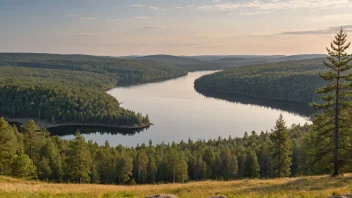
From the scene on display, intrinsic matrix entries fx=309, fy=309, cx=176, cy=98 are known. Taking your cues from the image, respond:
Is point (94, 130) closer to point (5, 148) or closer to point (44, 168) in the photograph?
point (44, 168)

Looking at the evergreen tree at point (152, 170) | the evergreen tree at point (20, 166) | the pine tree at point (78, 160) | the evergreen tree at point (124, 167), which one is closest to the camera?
the evergreen tree at point (20, 166)

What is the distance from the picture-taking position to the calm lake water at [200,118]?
117 meters

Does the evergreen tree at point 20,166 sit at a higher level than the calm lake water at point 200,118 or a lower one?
higher

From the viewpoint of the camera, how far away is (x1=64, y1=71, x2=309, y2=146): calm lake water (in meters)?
117

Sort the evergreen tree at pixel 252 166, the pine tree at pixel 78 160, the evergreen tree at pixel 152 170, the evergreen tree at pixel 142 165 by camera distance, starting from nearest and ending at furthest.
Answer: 1. the pine tree at pixel 78 160
2. the evergreen tree at pixel 252 166
3. the evergreen tree at pixel 152 170
4. the evergreen tree at pixel 142 165

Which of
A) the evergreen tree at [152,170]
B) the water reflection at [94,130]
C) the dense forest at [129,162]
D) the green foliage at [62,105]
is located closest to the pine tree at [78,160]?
the dense forest at [129,162]

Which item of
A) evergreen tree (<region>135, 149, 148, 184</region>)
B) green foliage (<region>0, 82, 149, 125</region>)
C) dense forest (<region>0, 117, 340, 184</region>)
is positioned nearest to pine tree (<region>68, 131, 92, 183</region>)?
dense forest (<region>0, 117, 340, 184</region>)

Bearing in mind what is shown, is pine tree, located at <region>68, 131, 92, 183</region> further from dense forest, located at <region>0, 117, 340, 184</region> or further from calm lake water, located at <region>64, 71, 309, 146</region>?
calm lake water, located at <region>64, 71, 309, 146</region>

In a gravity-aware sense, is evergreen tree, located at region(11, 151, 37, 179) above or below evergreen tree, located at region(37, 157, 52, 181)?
above

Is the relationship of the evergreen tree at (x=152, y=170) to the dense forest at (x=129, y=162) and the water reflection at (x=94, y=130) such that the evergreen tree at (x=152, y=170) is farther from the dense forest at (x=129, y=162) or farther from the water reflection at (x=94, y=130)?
the water reflection at (x=94, y=130)

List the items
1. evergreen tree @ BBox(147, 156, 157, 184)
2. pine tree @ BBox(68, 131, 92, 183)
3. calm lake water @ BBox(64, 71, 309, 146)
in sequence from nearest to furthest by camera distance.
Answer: pine tree @ BBox(68, 131, 92, 183) → evergreen tree @ BBox(147, 156, 157, 184) → calm lake water @ BBox(64, 71, 309, 146)

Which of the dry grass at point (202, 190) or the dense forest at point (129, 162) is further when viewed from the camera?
the dense forest at point (129, 162)

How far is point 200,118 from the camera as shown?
144000mm

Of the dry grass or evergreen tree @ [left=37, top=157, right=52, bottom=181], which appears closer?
the dry grass
